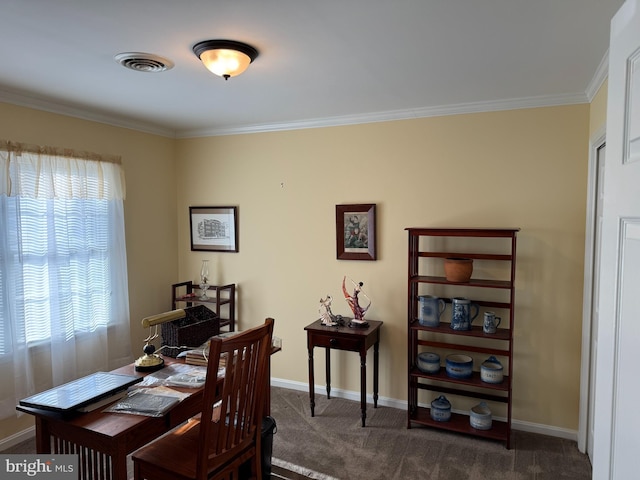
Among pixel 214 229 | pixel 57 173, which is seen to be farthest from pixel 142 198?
pixel 57 173

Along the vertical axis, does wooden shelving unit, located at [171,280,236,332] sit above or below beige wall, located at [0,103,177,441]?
below

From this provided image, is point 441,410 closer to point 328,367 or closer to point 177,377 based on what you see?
point 328,367

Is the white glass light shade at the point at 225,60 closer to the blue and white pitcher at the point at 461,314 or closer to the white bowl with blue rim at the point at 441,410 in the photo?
the blue and white pitcher at the point at 461,314

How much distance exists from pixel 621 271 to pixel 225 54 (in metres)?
1.93

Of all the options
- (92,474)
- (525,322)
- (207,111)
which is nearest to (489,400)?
(525,322)

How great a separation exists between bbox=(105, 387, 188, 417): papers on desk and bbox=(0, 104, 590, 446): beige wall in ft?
5.60

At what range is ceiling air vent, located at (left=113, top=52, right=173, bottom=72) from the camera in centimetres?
222

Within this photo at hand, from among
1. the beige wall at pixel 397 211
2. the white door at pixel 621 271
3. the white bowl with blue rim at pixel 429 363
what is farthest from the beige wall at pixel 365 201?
the white door at pixel 621 271

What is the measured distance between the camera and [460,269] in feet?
9.67

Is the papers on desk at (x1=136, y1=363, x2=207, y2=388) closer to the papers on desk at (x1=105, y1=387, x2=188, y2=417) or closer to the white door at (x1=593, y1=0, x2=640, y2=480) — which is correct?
the papers on desk at (x1=105, y1=387, x2=188, y2=417)

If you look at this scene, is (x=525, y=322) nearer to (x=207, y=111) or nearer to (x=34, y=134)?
(x=207, y=111)

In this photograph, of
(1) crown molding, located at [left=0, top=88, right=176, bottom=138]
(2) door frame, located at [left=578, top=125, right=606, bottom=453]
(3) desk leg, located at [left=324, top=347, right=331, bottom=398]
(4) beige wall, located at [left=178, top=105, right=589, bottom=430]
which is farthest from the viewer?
(3) desk leg, located at [left=324, top=347, right=331, bottom=398]

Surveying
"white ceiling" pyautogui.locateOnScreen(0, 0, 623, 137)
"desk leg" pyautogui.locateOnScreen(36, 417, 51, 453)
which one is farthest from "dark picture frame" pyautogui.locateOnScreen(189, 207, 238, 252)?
"desk leg" pyautogui.locateOnScreen(36, 417, 51, 453)

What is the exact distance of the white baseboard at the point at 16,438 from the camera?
2879mm
